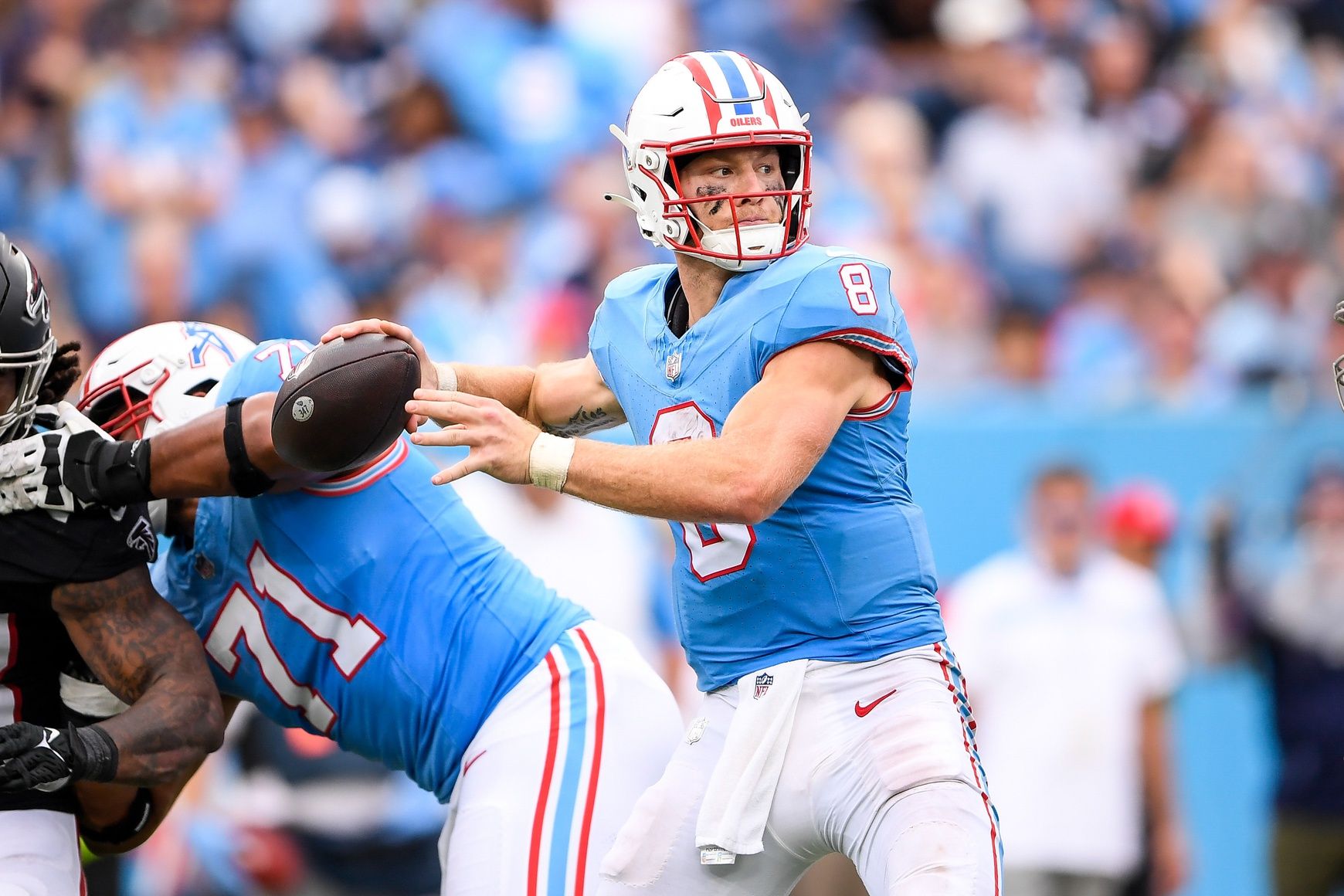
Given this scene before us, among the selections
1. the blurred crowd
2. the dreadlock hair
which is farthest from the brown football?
the blurred crowd

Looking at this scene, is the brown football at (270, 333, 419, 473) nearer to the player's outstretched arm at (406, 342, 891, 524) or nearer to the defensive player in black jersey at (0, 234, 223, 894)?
the player's outstretched arm at (406, 342, 891, 524)

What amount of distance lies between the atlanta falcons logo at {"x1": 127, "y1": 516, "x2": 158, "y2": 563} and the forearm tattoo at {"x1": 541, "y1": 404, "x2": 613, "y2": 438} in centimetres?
96

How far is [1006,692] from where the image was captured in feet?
22.7

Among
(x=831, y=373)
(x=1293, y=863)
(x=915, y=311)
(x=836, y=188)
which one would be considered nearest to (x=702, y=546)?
(x=831, y=373)

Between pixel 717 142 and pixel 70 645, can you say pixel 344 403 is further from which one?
pixel 717 142

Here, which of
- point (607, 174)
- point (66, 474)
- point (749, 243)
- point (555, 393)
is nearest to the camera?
point (66, 474)

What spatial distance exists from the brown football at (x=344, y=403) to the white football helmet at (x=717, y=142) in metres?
0.65

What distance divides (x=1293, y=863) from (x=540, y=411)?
14.2 feet

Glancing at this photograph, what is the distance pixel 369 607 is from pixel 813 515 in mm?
929

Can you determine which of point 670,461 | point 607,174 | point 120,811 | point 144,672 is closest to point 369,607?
point 144,672

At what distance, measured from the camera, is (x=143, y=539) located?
11.2 ft

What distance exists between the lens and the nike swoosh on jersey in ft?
11.1

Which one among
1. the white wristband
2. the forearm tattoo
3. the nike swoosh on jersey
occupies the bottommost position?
the nike swoosh on jersey

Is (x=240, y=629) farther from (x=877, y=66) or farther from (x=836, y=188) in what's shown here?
(x=877, y=66)
